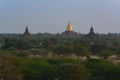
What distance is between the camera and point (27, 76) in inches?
1195

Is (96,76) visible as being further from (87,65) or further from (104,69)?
(87,65)

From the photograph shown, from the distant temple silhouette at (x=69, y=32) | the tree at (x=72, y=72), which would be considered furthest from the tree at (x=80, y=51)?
the distant temple silhouette at (x=69, y=32)

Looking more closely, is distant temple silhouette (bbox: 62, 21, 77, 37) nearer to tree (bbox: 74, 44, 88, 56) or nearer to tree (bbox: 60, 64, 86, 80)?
tree (bbox: 74, 44, 88, 56)

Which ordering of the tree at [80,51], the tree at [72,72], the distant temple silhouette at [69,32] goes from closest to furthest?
the tree at [72,72] → the tree at [80,51] → the distant temple silhouette at [69,32]

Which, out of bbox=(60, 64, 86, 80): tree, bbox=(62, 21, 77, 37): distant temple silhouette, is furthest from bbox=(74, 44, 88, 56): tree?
bbox=(62, 21, 77, 37): distant temple silhouette

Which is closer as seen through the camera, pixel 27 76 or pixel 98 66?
pixel 27 76

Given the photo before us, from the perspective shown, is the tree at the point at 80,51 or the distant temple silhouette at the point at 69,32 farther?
the distant temple silhouette at the point at 69,32

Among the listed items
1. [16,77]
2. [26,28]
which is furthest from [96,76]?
[26,28]

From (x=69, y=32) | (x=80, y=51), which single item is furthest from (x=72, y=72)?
(x=69, y=32)

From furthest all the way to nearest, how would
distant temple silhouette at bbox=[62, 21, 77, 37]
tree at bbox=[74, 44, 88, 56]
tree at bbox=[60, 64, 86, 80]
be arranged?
1. distant temple silhouette at bbox=[62, 21, 77, 37]
2. tree at bbox=[74, 44, 88, 56]
3. tree at bbox=[60, 64, 86, 80]

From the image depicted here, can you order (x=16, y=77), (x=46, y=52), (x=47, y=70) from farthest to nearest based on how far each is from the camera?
1. (x=46, y=52)
2. (x=47, y=70)
3. (x=16, y=77)

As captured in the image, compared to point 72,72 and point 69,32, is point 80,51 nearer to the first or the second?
point 72,72

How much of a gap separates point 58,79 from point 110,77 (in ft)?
14.1

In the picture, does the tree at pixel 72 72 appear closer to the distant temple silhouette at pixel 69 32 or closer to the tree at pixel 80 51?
the tree at pixel 80 51
